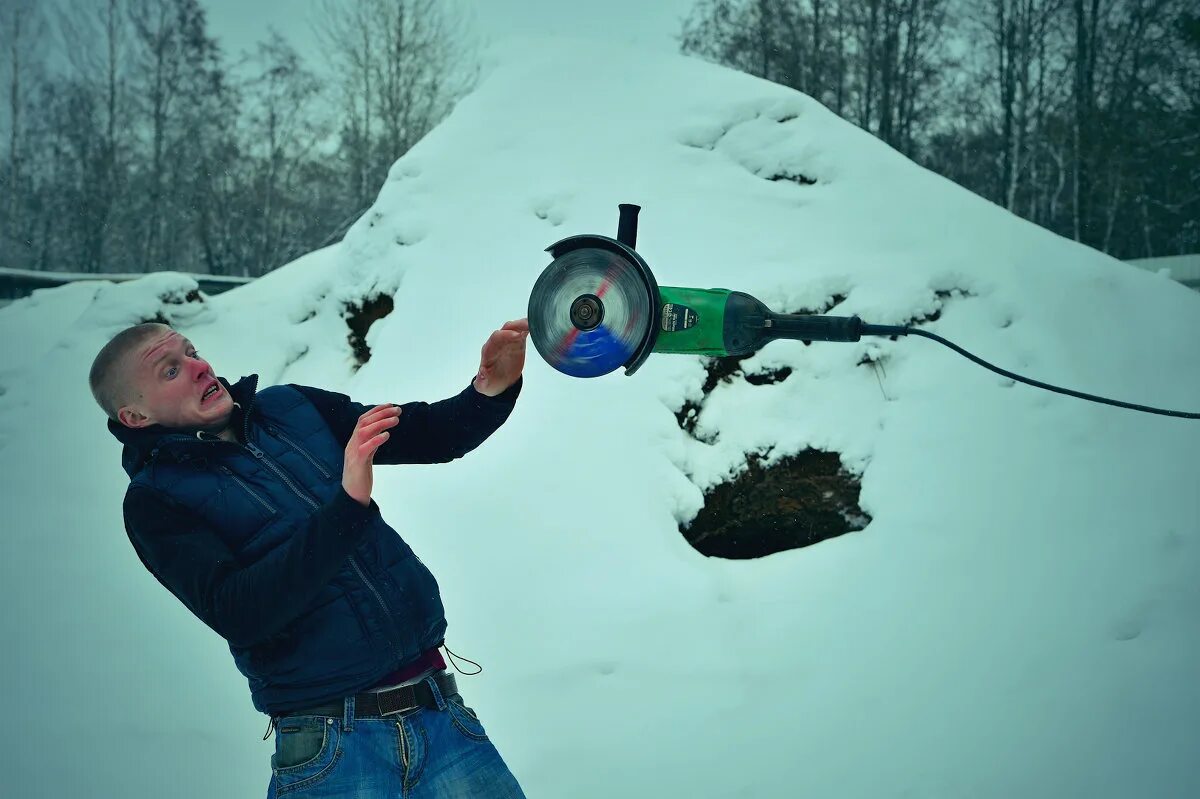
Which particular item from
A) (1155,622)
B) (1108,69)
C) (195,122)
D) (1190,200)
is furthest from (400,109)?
(1155,622)

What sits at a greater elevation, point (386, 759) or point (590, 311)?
point (590, 311)

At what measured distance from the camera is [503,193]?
5.16 metres

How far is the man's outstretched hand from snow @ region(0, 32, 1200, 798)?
5.19 ft

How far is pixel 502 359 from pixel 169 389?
624 millimetres

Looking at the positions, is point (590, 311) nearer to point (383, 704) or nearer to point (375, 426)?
point (375, 426)

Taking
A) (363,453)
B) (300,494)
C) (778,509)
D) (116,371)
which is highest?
(116,371)

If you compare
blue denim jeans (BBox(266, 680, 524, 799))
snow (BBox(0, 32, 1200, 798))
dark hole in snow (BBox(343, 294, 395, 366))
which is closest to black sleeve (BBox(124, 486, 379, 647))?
blue denim jeans (BBox(266, 680, 524, 799))

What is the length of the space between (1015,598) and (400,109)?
19.6 m

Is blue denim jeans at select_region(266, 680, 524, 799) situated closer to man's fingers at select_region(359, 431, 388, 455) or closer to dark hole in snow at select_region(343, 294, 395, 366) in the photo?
man's fingers at select_region(359, 431, 388, 455)

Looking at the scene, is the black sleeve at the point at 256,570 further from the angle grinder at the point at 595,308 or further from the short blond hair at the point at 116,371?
the angle grinder at the point at 595,308

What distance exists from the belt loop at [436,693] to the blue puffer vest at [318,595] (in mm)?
58

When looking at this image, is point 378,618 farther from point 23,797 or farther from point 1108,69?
point 1108,69

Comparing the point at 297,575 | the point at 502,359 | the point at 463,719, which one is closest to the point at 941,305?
the point at 502,359

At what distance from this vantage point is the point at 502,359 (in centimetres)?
171
